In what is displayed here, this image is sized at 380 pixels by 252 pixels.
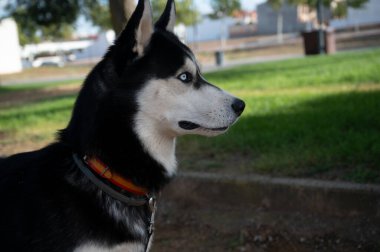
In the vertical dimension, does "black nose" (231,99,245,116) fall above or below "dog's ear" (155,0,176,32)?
below

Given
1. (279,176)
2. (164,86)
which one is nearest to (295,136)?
(279,176)

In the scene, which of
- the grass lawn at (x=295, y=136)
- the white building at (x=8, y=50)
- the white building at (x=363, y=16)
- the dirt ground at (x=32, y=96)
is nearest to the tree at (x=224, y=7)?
the white building at (x=363, y=16)

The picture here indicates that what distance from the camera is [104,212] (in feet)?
8.04

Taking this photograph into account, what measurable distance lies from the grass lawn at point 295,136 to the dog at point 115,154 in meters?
2.08

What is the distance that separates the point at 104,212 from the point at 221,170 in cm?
248

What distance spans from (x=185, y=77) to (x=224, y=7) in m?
52.6

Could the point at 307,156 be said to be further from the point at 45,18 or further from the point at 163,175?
the point at 45,18

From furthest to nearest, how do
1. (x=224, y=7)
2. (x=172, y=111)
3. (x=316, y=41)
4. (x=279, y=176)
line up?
1. (x=224, y=7)
2. (x=316, y=41)
3. (x=279, y=176)
4. (x=172, y=111)

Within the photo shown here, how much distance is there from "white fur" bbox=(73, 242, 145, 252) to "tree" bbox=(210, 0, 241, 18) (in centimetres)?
5214

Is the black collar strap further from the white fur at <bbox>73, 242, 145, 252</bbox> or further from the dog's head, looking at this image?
the dog's head

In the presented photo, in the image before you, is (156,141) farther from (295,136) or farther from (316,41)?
(316,41)

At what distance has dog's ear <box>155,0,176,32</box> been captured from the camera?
2.92m

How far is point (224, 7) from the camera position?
2112 inches

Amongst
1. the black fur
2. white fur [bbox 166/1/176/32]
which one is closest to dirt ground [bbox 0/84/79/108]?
white fur [bbox 166/1/176/32]
